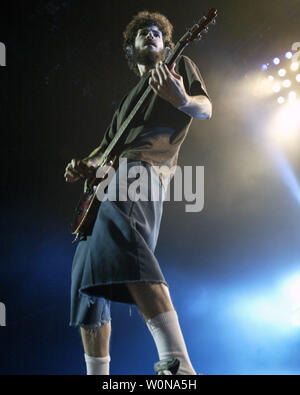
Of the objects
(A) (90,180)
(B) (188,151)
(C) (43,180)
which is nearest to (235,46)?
(B) (188,151)

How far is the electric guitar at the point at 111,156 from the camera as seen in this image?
1.54m

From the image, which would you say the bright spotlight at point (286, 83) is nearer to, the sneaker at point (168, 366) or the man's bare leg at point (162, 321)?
the man's bare leg at point (162, 321)

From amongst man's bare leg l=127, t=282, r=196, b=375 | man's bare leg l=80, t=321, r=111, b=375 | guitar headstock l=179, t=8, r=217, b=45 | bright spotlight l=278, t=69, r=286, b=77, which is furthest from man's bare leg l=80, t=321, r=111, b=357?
bright spotlight l=278, t=69, r=286, b=77

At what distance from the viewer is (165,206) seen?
3080 millimetres

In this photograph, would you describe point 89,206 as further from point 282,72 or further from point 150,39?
point 282,72

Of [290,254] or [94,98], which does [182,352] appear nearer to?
[290,254]

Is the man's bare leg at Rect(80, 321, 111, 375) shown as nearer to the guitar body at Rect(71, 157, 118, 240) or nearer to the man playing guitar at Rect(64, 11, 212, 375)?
the man playing guitar at Rect(64, 11, 212, 375)

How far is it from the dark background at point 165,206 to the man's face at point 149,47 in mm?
1168

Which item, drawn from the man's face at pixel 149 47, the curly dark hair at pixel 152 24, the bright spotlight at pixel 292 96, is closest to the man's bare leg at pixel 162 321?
the man's face at pixel 149 47

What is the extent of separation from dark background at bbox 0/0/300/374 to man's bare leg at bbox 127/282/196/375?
169cm

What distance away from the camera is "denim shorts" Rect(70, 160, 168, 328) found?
1265 millimetres

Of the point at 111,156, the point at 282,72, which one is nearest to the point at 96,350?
the point at 111,156

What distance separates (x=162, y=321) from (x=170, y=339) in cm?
6
